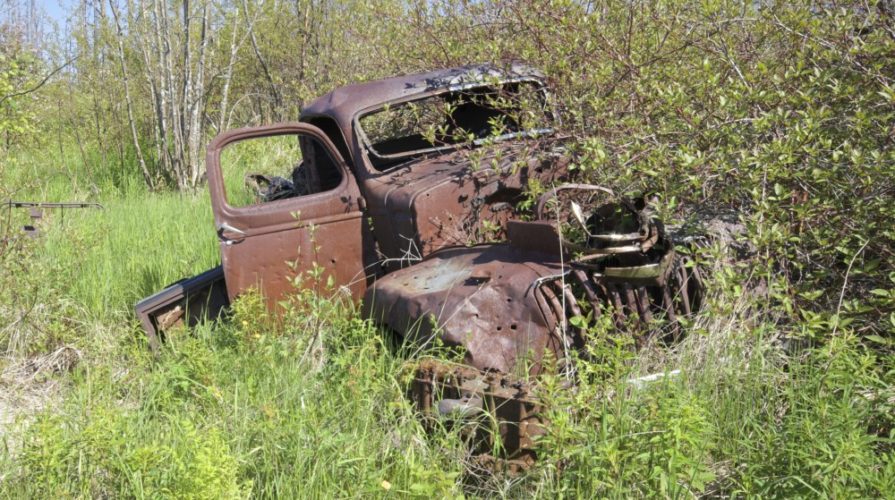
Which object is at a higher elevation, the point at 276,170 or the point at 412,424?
the point at 412,424

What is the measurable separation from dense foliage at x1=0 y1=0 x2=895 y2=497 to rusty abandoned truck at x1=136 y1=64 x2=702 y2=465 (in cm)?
17

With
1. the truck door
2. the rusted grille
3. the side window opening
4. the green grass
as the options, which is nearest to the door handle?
the truck door

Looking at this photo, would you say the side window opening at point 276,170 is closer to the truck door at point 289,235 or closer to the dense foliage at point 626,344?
the truck door at point 289,235

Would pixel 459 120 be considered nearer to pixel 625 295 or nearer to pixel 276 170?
pixel 625 295

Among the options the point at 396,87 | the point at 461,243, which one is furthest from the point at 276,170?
the point at 461,243

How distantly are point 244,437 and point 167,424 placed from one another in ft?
2.01

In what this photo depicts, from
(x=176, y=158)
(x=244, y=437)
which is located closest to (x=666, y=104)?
(x=244, y=437)

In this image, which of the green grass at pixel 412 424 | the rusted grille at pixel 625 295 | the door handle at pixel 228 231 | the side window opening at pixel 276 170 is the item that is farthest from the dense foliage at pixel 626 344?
the side window opening at pixel 276 170

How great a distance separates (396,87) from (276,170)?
18.3 feet

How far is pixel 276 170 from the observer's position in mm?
10242

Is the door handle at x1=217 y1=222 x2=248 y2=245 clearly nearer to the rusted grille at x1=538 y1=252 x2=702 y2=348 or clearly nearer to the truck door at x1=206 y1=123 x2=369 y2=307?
the truck door at x1=206 y1=123 x2=369 y2=307

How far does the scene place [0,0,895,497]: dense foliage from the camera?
283 cm

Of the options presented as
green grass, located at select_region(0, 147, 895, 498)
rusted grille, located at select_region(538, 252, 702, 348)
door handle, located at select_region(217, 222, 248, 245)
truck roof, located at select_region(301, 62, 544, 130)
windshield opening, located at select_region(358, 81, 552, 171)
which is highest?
truck roof, located at select_region(301, 62, 544, 130)

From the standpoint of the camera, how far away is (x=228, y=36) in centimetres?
1316
